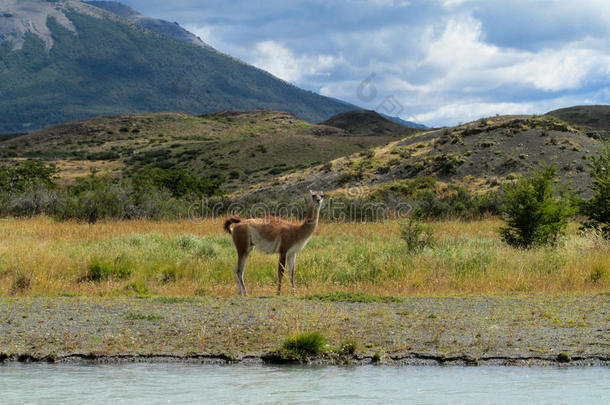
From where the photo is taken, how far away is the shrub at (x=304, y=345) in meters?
8.17

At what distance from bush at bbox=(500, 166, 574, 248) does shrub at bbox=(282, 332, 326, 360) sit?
11.1 metres

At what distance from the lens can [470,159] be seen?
173ft

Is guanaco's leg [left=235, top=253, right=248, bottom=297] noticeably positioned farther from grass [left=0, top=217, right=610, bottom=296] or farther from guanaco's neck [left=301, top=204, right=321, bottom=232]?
guanaco's neck [left=301, top=204, right=321, bottom=232]

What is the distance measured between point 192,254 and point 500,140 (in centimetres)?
4319

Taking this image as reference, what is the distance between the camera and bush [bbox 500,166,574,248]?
701 inches

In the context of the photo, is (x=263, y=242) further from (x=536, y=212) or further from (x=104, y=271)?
(x=536, y=212)

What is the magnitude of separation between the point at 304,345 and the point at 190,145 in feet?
317

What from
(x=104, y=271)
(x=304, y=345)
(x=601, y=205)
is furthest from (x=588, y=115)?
(x=304, y=345)

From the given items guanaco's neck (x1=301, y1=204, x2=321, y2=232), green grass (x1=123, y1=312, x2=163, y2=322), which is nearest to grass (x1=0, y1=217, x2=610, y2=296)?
guanaco's neck (x1=301, y1=204, x2=321, y2=232)

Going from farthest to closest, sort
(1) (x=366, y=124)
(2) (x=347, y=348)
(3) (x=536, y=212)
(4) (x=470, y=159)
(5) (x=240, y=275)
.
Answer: (1) (x=366, y=124), (4) (x=470, y=159), (3) (x=536, y=212), (5) (x=240, y=275), (2) (x=347, y=348)

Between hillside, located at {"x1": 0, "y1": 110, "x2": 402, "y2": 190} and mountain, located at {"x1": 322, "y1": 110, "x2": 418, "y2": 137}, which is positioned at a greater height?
mountain, located at {"x1": 322, "y1": 110, "x2": 418, "y2": 137}

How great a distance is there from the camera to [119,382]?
7340 millimetres

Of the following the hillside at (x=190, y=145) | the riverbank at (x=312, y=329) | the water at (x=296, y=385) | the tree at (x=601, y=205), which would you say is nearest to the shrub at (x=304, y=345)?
the riverbank at (x=312, y=329)

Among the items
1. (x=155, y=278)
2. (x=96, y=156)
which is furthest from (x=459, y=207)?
(x=96, y=156)
